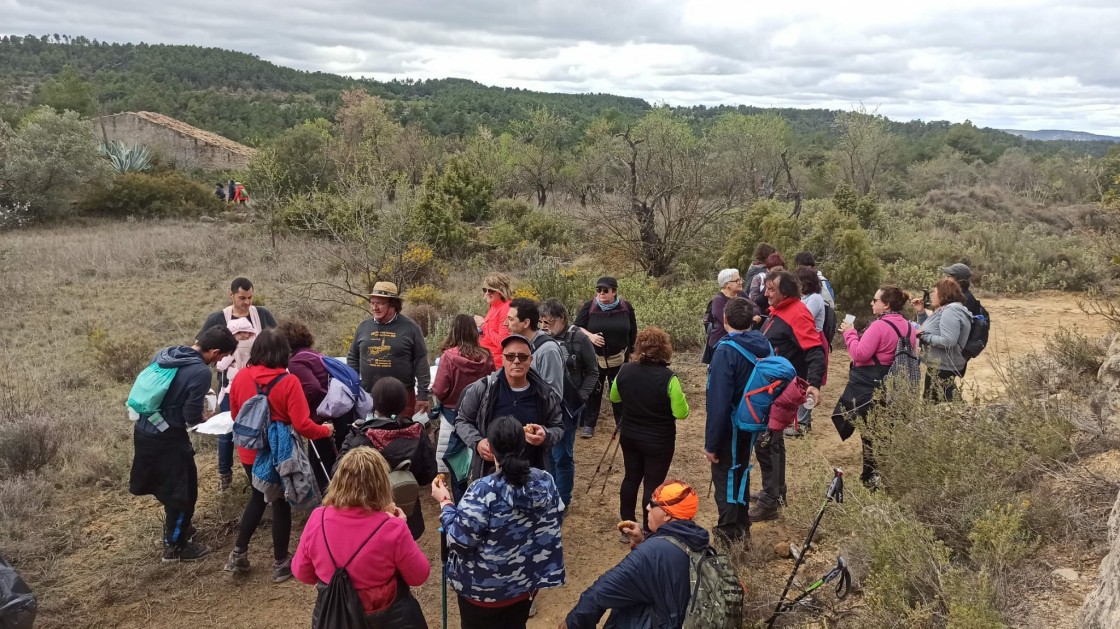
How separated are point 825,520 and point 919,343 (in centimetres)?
217

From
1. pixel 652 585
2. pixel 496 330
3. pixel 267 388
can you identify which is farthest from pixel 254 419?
pixel 652 585

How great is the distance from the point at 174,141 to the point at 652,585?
44.1 m

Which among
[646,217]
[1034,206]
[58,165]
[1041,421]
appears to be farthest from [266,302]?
[1034,206]

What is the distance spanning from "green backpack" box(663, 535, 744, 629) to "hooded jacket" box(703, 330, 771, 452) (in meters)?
1.56

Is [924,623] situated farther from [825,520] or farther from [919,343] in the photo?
[919,343]

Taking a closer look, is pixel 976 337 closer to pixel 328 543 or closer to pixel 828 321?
pixel 828 321

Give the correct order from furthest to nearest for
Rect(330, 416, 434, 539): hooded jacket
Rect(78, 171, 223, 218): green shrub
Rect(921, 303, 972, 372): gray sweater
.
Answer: Rect(78, 171, 223, 218): green shrub < Rect(921, 303, 972, 372): gray sweater < Rect(330, 416, 434, 539): hooded jacket

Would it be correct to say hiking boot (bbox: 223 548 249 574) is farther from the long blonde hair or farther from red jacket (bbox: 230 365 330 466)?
the long blonde hair

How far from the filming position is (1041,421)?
4160mm

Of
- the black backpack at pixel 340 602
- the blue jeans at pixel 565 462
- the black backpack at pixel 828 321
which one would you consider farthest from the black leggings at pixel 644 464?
the black backpack at pixel 828 321

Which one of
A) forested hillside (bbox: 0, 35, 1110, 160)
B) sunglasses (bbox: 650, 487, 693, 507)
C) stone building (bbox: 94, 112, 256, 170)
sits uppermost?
forested hillside (bbox: 0, 35, 1110, 160)

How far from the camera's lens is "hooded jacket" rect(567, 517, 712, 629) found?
253 centimetres

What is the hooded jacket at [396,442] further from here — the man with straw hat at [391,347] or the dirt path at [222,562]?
the man with straw hat at [391,347]

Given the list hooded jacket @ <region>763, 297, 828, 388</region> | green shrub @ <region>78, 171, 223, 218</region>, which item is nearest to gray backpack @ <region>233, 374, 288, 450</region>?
hooded jacket @ <region>763, 297, 828, 388</region>
